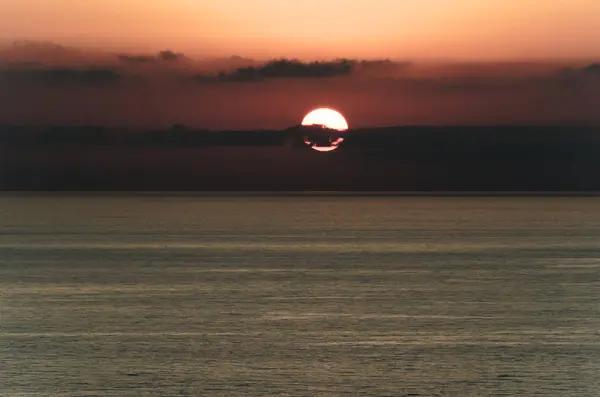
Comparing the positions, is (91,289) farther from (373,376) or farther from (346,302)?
(373,376)

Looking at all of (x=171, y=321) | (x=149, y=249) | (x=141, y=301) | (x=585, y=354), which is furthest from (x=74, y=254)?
(x=585, y=354)

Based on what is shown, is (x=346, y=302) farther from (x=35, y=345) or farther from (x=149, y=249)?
(x=149, y=249)

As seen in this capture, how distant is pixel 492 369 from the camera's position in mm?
14531

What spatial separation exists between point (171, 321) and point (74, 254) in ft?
80.5

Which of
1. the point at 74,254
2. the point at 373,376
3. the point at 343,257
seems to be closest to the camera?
the point at 373,376

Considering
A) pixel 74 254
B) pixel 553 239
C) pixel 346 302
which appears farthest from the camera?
pixel 553 239

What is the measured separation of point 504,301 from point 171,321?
694 cm

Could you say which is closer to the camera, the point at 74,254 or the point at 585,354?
the point at 585,354

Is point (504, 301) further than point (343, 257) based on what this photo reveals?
No

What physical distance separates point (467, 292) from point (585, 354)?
31.9ft

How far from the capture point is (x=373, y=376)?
14.0 metres

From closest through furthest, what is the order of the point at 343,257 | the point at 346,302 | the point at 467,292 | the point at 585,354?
the point at 585,354
the point at 346,302
the point at 467,292
the point at 343,257

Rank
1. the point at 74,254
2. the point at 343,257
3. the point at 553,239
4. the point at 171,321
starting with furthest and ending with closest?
the point at 553,239
the point at 74,254
the point at 343,257
the point at 171,321

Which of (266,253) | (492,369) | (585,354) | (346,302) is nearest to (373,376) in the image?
(492,369)
